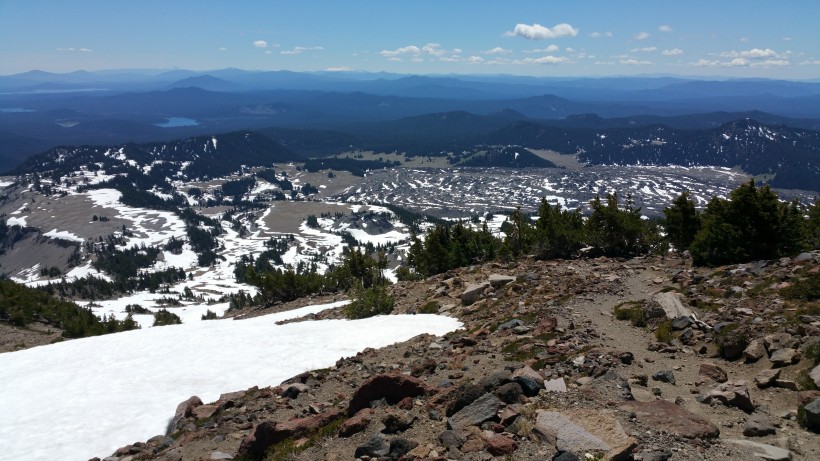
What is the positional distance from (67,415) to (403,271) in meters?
46.2

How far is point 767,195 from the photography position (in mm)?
28047

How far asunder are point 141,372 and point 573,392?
68.7 ft

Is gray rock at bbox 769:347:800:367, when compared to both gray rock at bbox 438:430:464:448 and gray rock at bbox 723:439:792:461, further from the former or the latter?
gray rock at bbox 438:430:464:448

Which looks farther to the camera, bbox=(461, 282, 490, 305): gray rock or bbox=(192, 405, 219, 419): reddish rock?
bbox=(461, 282, 490, 305): gray rock

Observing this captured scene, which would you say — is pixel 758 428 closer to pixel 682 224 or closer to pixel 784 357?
pixel 784 357

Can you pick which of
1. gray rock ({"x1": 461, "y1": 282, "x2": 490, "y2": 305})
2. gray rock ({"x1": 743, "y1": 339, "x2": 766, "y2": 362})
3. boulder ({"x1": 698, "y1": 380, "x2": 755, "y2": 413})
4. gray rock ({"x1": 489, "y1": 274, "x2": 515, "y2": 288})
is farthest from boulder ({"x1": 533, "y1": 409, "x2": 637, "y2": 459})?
gray rock ({"x1": 489, "y1": 274, "x2": 515, "y2": 288})

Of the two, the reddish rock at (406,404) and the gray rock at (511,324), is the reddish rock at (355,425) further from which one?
the gray rock at (511,324)

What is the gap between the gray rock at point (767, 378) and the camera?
12.0 meters

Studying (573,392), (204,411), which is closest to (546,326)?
(573,392)

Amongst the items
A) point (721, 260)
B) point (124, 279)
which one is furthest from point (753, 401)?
point (124, 279)

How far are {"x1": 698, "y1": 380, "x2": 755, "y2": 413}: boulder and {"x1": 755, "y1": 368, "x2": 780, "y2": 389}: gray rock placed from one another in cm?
49

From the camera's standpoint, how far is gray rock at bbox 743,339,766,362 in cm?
1361

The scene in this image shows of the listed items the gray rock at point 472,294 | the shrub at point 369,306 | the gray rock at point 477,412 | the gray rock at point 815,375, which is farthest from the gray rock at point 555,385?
the shrub at point 369,306

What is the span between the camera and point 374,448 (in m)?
11.4
